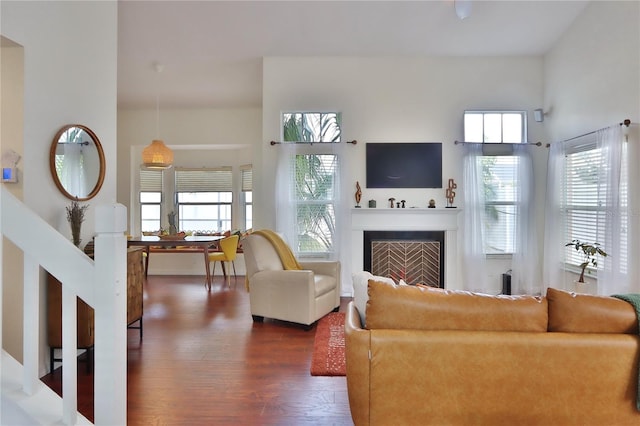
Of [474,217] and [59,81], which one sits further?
[474,217]

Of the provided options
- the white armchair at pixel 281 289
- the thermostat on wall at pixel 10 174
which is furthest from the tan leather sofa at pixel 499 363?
the thermostat on wall at pixel 10 174

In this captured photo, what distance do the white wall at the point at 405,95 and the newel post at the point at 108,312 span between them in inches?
174

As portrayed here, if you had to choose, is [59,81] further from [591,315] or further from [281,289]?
[591,315]

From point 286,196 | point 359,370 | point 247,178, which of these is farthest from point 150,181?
point 359,370

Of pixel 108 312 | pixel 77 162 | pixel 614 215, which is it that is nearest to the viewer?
pixel 108 312

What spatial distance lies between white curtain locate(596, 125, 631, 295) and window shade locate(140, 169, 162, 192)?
22.0ft

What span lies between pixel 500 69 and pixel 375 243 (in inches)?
115

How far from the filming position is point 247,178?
744 cm

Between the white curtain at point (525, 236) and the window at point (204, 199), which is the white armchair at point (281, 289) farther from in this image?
the window at point (204, 199)

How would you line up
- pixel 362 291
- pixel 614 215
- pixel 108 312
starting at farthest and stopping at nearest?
1. pixel 614 215
2. pixel 362 291
3. pixel 108 312

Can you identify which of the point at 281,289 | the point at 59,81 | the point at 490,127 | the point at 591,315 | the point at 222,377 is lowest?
the point at 222,377

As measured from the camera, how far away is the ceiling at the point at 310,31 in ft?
15.7

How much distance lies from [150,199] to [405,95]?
4860mm

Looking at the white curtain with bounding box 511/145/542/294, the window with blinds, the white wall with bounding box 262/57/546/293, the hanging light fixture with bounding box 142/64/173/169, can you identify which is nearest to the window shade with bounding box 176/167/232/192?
the hanging light fixture with bounding box 142/64/173/169
